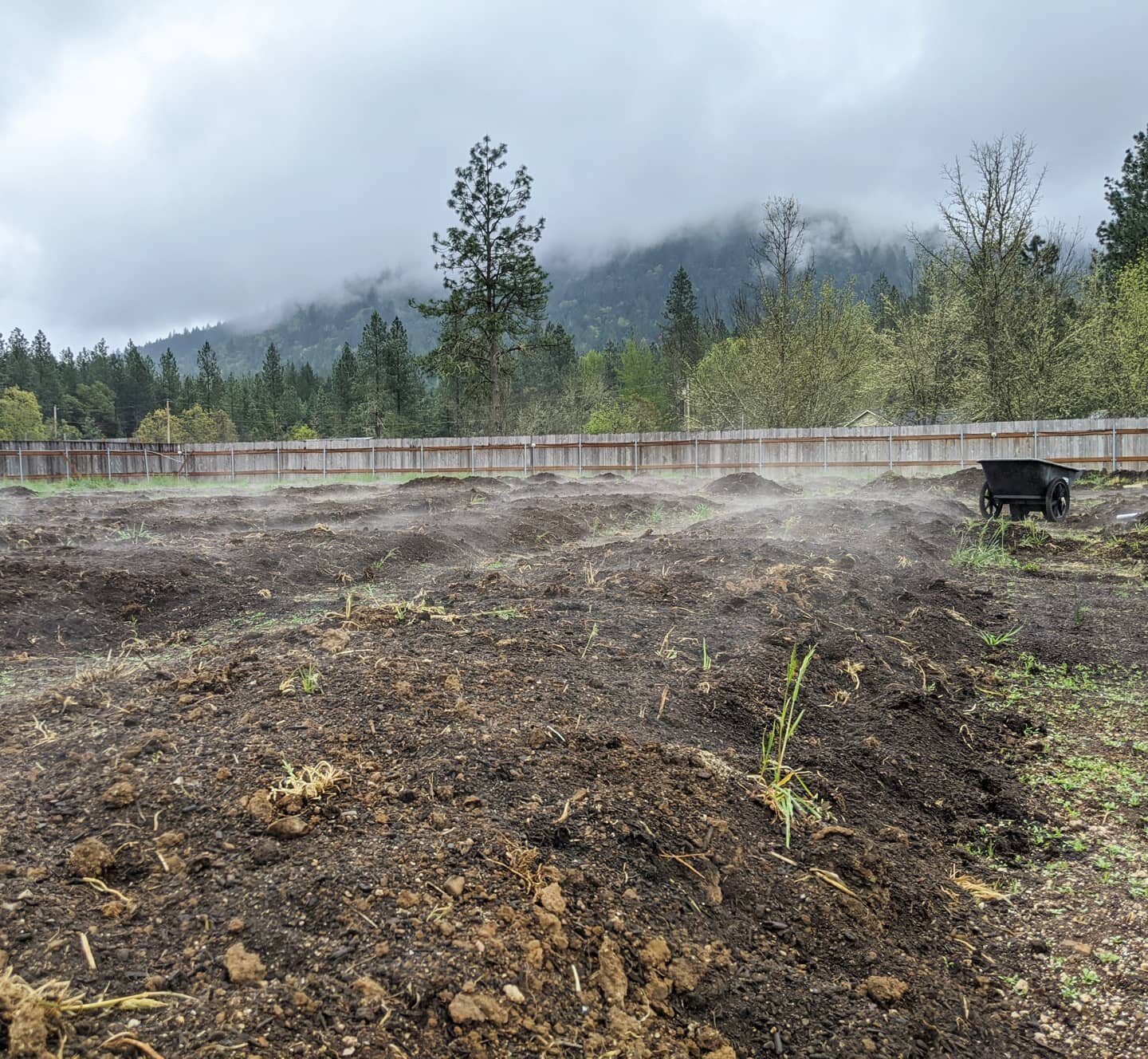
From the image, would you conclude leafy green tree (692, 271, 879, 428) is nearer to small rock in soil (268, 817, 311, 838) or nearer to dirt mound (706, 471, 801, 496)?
dirt mound (706, 471, 801, 496)

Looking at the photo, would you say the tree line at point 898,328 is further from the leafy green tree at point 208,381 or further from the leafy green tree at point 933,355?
the leafy green tree at point 208,381

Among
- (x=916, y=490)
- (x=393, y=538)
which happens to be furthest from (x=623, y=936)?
(x=916, y=490)

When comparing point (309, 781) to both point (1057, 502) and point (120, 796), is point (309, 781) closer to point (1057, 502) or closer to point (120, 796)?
point (120, 796)

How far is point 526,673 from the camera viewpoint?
3176 millimetres

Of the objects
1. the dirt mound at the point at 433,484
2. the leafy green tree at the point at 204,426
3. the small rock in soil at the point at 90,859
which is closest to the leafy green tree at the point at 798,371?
the dirt mound at the point at 433,484

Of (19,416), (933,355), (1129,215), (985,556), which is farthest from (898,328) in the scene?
(19,416)

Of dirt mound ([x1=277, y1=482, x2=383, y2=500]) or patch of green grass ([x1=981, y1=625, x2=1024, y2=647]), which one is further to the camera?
dirt mound ([x1=277, y1=482, x2=383, y2=500])

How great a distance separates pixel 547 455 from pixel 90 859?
985 inches

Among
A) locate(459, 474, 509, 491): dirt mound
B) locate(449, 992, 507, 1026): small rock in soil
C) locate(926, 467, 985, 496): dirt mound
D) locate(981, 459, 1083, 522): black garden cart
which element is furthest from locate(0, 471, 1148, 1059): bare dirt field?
locate(926, 467, 985, 496): dirt mound

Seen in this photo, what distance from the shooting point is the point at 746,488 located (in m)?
16.7

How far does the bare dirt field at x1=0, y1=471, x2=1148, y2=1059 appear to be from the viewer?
148cm

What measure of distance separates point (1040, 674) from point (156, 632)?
18.7ft

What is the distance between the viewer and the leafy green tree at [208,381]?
269ft

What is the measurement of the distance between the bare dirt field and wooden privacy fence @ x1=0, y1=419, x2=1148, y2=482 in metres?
20.2
